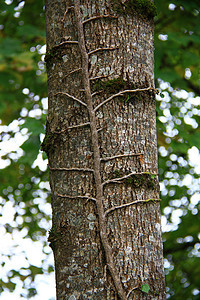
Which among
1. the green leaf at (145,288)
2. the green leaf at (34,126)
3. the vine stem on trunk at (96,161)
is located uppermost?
the green leaf at (34,126)

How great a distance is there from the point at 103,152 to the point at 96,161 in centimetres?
6

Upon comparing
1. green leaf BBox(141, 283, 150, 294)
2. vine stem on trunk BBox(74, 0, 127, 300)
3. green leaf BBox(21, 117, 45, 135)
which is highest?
green leaf BBox(21, 117, 45, 135)

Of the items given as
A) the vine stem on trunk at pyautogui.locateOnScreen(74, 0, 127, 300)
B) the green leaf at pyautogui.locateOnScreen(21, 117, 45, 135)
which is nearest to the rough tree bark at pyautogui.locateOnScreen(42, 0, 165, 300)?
the vine stem on trunk at pyautogui.locateOnScreen(74, 0, 127, 300)

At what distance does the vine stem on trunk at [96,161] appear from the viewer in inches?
53.4

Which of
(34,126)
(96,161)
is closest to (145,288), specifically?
(96,161)

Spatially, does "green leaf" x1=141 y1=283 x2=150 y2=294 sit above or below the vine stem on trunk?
below

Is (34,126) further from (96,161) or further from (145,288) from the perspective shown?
(145,288)

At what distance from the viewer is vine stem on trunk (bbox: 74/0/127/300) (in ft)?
4.45

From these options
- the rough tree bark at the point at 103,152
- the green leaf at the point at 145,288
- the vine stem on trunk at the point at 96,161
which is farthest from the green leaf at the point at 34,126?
the green leaf at the point at 145,288

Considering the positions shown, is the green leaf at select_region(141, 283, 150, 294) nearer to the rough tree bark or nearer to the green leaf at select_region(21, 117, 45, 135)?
the rough tree bark

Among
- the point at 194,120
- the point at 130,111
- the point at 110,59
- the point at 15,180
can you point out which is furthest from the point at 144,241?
the point at 15,180

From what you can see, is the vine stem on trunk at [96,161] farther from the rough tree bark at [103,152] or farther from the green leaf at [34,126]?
the green leaf at [34,126]

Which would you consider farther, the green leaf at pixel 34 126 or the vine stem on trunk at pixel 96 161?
the green leaf at pixel 34 126

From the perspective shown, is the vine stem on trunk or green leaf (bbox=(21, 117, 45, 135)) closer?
the vine stem on trunk
